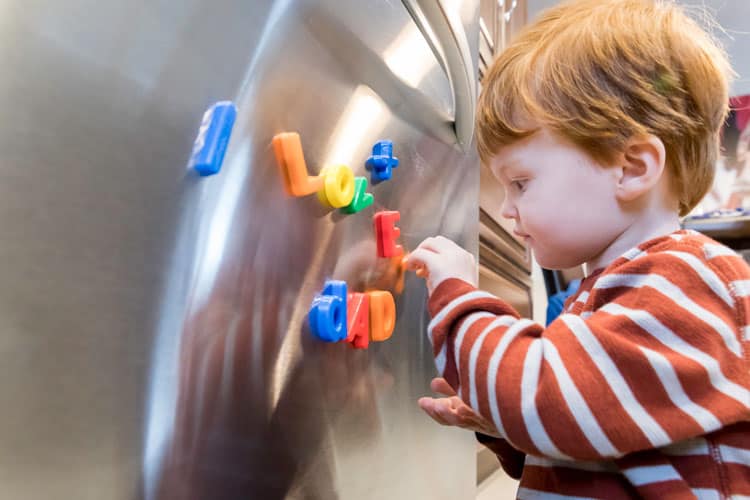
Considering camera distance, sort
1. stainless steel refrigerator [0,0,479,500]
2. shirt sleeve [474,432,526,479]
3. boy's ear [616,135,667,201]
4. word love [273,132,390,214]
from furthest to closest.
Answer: shirt sleeve [474,432,526,479] → boy's ear [616,135,667,201] → word love [273,132,390,214] → stainless steel refrigerator [0,0,479,500]

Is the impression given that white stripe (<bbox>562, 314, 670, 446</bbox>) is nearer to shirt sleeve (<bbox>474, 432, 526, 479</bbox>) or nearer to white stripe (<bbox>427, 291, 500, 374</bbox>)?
white stripe (<bbox>427, 291, 500, 374</bbox>)

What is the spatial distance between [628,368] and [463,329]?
121 millimetres

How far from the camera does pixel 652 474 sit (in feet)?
1.44

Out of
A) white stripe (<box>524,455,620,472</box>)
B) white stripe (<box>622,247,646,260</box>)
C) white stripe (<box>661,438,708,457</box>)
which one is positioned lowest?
white stripe (<box>661,438,708,457</box>)

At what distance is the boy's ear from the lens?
1.67 feet

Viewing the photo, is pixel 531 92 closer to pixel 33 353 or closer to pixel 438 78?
pixel 438 78

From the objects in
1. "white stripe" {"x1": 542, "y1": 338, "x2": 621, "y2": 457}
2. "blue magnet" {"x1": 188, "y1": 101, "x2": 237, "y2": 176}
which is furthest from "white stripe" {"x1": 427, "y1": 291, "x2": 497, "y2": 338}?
"blue magnet" {"x1": 188, "y1": 101, "x2": 237, "y2": 176}

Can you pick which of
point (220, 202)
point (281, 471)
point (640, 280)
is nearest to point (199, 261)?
point (220, 202)

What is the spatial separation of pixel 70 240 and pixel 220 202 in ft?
0.31

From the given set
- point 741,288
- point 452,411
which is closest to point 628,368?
point 741,288

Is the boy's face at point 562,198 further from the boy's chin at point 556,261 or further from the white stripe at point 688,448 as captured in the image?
the white stripe at point 688,448

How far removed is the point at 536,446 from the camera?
0.42m

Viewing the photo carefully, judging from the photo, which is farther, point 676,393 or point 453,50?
point 453,50

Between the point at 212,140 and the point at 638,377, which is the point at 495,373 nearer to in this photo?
the point at 638,377
